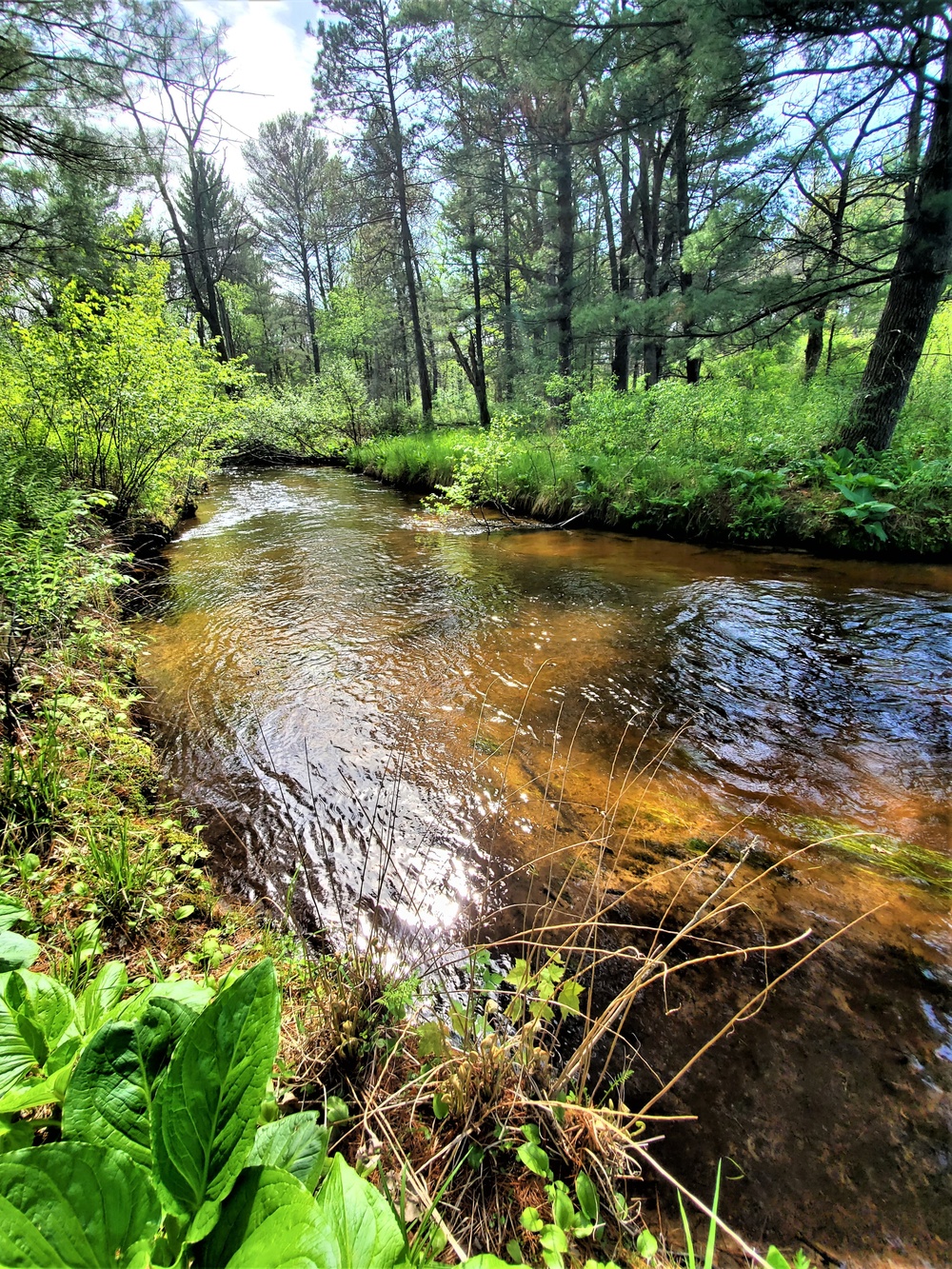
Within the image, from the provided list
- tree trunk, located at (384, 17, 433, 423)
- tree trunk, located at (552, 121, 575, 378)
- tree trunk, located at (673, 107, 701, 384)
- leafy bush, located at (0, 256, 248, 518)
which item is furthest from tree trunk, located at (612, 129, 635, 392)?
leafy bush, located at (0, 256, 248, 518)

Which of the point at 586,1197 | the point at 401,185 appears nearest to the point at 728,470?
the point at 586,1197

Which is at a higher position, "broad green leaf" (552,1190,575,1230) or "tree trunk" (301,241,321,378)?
"tree trunk" (301,241,321,378)

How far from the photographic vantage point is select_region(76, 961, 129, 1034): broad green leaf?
1.02m

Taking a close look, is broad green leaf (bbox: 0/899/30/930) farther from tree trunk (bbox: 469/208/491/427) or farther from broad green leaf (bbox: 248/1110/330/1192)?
tree trunk (bbox: 469/208/491/427)

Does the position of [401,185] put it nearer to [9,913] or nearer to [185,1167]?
[9,913]

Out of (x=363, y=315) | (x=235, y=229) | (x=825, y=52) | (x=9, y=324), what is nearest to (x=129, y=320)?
(x=9, y=324)

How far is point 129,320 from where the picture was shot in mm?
6074

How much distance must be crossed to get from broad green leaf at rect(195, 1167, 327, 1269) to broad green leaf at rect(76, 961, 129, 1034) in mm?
569

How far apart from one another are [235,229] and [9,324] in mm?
24856

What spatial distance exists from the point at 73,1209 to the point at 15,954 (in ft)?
2.56

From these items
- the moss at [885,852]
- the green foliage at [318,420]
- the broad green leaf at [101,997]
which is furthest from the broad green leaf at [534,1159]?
the green foliage at [318,420]

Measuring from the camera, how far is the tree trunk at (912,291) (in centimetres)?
520

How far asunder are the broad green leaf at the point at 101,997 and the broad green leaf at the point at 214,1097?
51 centimetres

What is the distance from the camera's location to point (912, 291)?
5.75 m
